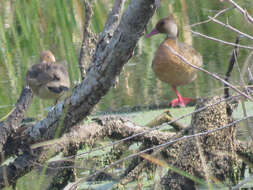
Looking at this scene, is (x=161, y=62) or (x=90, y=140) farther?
(x=161, y=62)

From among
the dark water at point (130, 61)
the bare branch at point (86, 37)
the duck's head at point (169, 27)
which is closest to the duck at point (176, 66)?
the dark water at point (130, 61)

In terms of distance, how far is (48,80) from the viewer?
516 cm

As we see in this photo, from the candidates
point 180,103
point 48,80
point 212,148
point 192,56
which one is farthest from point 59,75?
point 212,148

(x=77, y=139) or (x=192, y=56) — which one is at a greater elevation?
(x=192, y=56)

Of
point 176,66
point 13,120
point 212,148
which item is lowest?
point 212,148

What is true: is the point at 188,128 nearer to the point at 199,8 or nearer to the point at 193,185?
the point at 193,185

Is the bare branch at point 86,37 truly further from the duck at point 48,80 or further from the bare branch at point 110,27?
the duck at point 48,80

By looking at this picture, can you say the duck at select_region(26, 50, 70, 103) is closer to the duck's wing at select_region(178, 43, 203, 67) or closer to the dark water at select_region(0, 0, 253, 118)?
the dark water at select_region(0, 0, 253, 118)

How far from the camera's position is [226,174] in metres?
3.35

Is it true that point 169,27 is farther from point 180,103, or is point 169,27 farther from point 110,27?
point 110,27

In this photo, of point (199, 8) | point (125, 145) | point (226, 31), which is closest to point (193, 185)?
point (125, 145)

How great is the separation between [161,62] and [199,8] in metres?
2.84

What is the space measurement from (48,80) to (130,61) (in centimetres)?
188

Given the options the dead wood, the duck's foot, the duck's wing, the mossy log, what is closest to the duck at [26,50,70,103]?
the duck's foot
